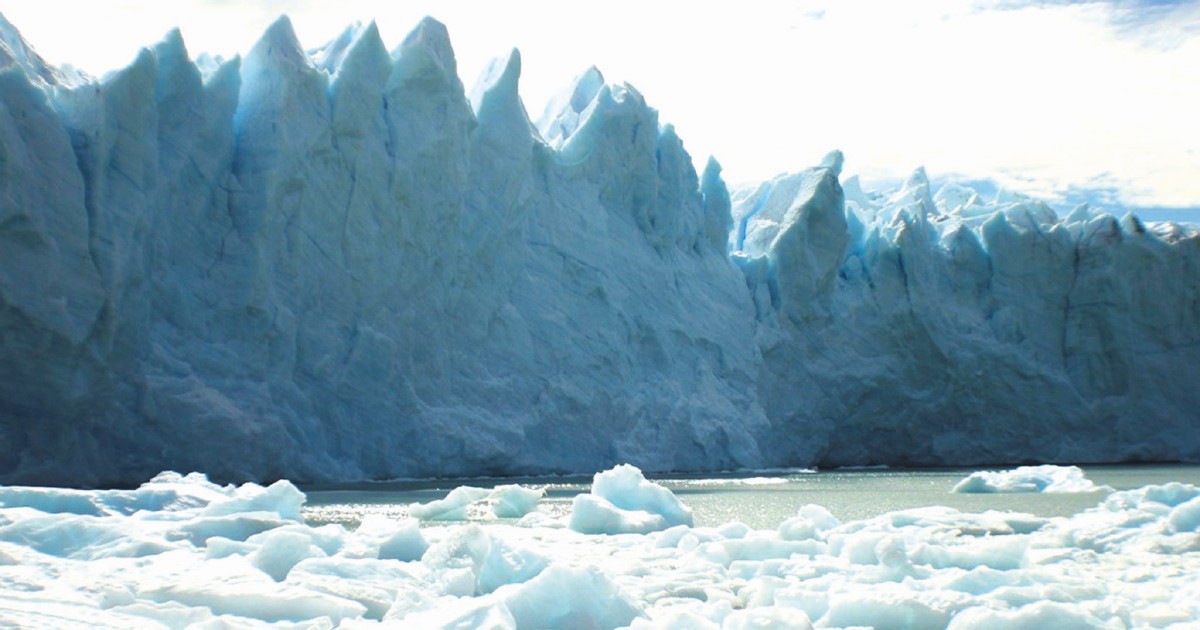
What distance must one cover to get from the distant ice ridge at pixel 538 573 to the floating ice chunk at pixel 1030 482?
18.9 feet

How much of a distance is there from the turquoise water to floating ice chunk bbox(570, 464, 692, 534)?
410 millimetres

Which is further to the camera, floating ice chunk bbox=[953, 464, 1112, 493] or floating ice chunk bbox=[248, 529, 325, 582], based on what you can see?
floating ice chunk bbox=[953, 464, 1112, 493]

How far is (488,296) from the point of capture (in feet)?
54.1

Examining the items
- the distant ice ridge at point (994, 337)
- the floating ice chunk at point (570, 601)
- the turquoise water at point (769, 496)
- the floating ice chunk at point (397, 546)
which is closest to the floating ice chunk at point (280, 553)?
the floating ice chunk at point (397, 546)

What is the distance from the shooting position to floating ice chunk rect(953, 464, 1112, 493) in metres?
13.3

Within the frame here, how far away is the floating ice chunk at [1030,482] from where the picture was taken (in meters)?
13.3

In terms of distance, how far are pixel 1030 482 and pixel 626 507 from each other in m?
6.83

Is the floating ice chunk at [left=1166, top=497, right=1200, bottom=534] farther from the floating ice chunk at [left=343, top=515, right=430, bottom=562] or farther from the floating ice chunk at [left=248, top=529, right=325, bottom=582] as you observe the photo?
the floating ice chunk at [left=248, top=529, right=325, bottom=582]

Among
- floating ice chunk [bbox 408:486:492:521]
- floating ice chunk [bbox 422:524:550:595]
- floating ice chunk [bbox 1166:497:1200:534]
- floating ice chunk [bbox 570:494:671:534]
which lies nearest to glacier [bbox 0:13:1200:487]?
floating ice chunk [bbox 408:486:492:521]

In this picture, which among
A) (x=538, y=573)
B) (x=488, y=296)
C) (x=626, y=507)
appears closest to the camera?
(x=538, y=573)

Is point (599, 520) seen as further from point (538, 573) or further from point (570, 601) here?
point (570, 601)

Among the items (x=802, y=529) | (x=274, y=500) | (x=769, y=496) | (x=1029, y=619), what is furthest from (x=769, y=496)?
(x=1029, y=619)

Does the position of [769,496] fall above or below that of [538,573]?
above

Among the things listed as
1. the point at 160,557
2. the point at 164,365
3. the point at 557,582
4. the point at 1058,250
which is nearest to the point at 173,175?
the point at 164,365
